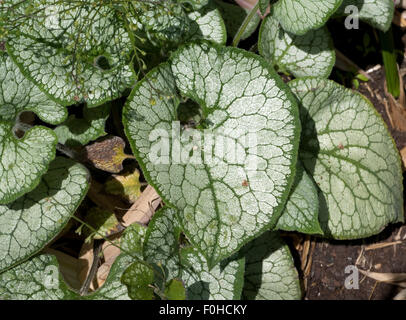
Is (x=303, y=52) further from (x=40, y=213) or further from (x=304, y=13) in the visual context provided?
(x=40, y=213)

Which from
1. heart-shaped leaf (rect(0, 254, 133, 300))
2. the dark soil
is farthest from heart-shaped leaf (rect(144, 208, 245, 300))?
the dark soil

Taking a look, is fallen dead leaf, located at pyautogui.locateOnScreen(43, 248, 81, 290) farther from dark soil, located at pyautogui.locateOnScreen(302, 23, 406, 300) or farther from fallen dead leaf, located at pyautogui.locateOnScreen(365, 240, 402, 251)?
fallen dead leaf, located at pyautogui.locateOnScreen(365, 240, 402, 251)

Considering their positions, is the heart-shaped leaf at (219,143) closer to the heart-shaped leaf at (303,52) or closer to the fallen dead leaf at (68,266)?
the heart-shaped leaf at (303,52)

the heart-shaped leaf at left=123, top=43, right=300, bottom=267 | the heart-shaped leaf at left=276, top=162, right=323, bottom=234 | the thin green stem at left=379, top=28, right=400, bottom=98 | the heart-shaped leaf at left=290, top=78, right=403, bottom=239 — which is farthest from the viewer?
the thin green stem at left=379, top=28, right=400, bottom=98

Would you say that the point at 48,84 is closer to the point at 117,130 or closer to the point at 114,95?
the point at 114,95

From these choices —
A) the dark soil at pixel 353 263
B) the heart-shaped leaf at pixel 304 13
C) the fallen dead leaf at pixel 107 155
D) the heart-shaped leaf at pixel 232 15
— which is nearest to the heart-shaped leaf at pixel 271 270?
the dark soil at pixel 353 263

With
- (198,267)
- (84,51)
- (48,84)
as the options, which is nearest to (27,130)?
(48,84)

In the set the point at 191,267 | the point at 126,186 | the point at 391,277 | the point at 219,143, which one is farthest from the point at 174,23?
the point at 391,277

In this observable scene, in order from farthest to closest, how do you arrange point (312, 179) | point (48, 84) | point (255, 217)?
point (312, 179) → point (48, 84) → point (255, 217)
